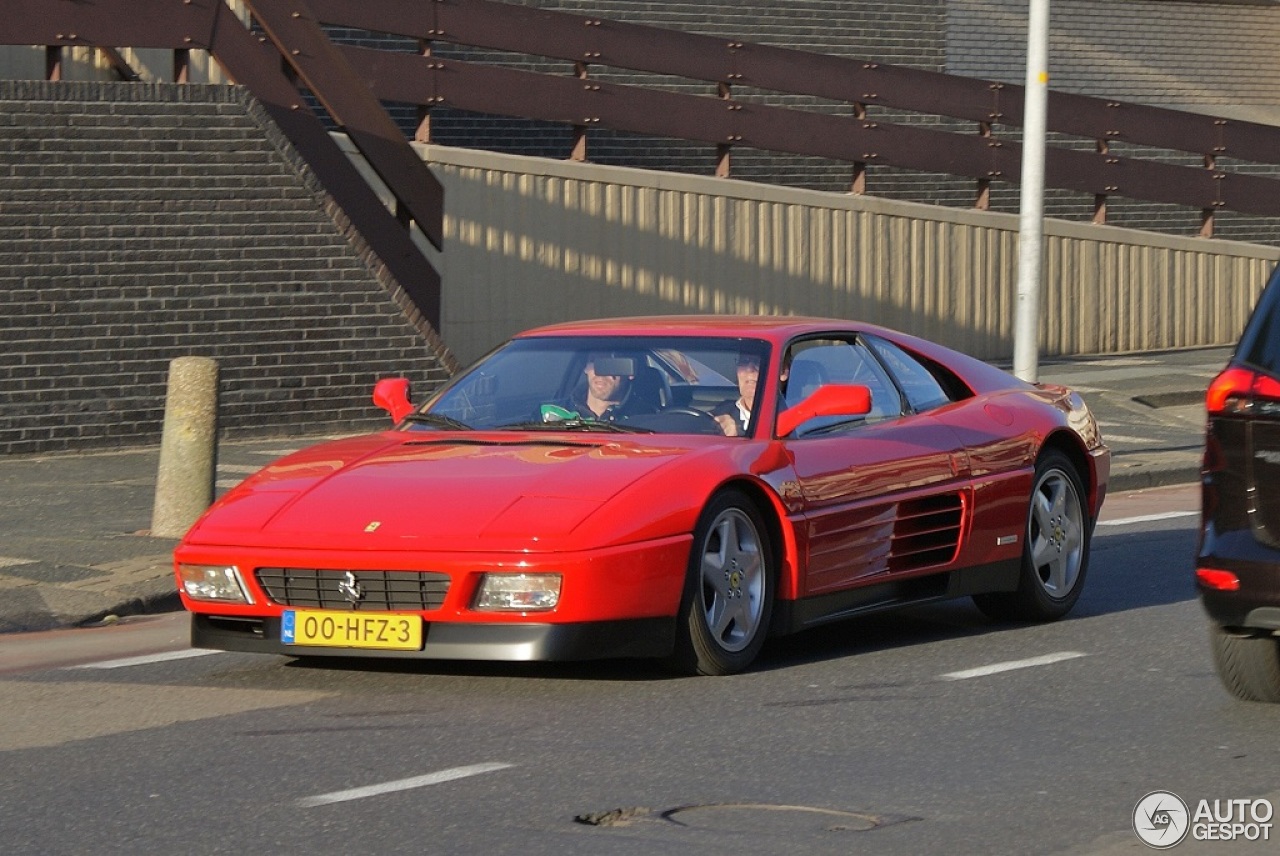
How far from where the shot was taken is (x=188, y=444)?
11.9m

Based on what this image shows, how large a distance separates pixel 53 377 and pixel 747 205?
908 cm

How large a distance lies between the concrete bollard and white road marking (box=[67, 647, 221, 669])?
2791 mm

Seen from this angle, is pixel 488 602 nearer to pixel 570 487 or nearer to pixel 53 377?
pixel 570 487

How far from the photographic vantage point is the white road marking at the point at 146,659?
8742 mm

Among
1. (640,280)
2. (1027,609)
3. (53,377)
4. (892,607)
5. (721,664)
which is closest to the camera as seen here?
(721,664)

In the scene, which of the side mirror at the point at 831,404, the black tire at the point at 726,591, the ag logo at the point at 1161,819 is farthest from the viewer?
the side mirror at the point at 831,404

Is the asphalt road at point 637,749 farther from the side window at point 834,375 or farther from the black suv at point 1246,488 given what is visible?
the side window at point 834,375

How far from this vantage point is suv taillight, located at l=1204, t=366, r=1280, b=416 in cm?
723

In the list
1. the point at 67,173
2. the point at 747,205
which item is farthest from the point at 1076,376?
the point at 67,173

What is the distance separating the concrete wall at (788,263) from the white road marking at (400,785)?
1360cm

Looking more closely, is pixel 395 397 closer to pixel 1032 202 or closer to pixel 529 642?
pixel 529 642

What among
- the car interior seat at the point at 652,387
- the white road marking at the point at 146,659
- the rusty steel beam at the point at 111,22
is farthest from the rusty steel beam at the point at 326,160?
the car interior seat at the point at 652,387

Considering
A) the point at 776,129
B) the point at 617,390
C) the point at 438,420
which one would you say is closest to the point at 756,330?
the point at 617,390

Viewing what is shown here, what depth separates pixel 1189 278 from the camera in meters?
27.0
